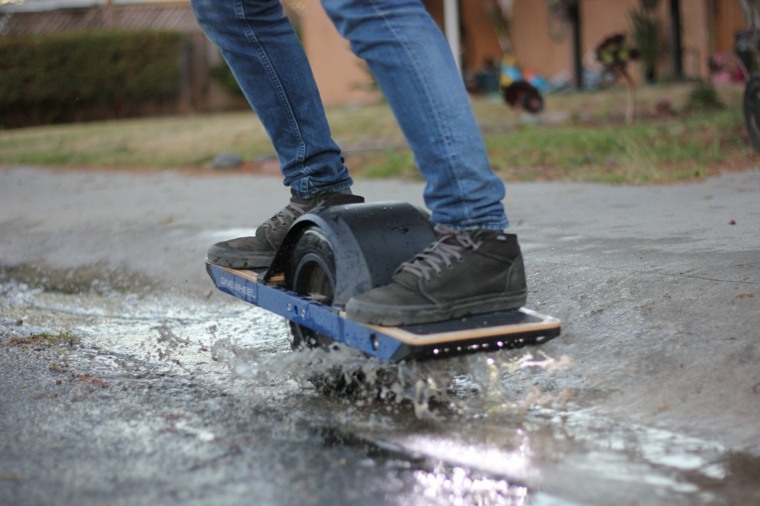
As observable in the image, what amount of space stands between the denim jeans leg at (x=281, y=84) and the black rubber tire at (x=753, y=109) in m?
4.77

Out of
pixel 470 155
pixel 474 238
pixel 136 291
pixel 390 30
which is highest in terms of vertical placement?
pixel 390 30

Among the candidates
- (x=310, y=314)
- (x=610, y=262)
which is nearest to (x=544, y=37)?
(x=610, y=262)

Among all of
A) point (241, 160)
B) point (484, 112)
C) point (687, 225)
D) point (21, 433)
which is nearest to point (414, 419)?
point (21, 433)

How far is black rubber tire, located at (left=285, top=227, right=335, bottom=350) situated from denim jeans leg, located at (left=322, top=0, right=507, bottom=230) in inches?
17.0

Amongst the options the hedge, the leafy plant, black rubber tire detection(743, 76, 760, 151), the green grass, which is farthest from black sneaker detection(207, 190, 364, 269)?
the hedge

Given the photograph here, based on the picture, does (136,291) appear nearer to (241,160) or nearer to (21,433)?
(21,433)

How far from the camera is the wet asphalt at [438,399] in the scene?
92.1 inches

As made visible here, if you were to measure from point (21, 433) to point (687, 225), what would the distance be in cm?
306

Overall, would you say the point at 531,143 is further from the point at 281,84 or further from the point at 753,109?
the point at 281,84

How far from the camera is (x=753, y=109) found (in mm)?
7543

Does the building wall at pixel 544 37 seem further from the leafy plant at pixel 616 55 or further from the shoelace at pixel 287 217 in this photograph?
the shoelace at pixel 287 217

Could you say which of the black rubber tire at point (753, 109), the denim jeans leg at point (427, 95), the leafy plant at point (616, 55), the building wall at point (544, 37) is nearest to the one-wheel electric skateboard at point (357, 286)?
the denim jeans leg at point (427, 95)

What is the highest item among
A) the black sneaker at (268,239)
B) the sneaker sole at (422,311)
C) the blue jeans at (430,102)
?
the blue jeans at (430,102)

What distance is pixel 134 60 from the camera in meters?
21.8
